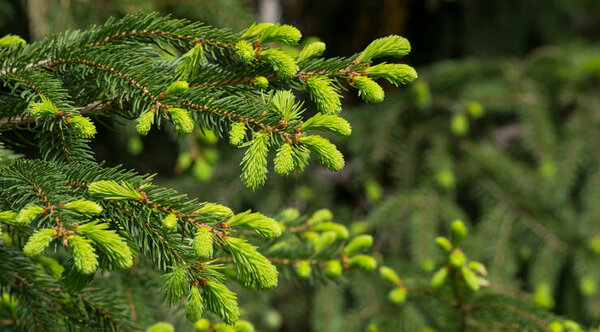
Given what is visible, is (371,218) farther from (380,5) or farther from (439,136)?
(380,5)

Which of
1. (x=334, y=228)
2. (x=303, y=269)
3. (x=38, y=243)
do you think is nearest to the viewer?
(x=38, y=243)

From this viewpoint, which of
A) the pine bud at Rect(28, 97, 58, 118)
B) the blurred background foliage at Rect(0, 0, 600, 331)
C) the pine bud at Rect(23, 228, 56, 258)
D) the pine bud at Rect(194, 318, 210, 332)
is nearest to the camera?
the pine bud at Rect(23, 228, 56, 258)

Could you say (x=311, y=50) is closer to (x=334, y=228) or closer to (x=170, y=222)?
(x=170, y=222)

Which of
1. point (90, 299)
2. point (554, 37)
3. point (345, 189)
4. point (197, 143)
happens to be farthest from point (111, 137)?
point (554, 37)

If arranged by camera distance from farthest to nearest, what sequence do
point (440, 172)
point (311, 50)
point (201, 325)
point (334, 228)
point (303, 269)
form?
1. point (440, 172)
2. point (334, 228)
3. point (303, 269)
4. point (201, 325)
5. point (311, 50)

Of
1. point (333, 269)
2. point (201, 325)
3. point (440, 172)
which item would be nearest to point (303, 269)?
point (333, 269)

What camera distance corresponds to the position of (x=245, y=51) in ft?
2.39

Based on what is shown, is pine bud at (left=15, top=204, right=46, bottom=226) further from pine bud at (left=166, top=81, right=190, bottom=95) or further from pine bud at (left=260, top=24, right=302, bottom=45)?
pine bud at (left=260, top=24, right=302, bottom=45)

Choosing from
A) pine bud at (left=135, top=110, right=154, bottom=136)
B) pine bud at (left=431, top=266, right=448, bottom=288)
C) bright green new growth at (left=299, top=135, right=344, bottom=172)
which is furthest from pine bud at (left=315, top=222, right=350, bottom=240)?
pine bud at (left=135, top=110, right=154, bottom=136)

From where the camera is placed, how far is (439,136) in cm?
224

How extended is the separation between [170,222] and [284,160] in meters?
0.17

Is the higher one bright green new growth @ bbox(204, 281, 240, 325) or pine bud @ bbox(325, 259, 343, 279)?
bright green new growth @ bbox(204, 281, 240, 325)

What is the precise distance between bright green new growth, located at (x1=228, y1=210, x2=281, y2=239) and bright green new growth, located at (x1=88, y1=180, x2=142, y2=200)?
14cm

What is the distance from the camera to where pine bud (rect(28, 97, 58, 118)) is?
26.4 inches
